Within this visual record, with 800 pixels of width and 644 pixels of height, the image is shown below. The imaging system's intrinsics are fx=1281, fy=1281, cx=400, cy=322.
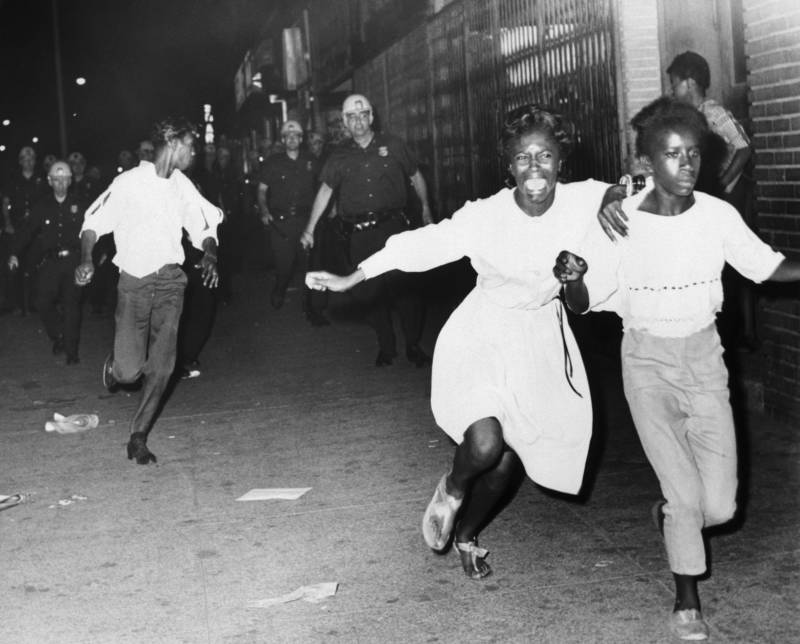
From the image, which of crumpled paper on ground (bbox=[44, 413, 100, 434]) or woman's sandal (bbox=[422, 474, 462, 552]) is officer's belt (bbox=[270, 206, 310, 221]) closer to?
crumpled paper on ground (bbox=[44, 413, 100, 434])

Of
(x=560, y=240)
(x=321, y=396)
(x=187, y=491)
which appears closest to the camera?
(x=560, y=240)

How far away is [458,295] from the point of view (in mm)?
14711

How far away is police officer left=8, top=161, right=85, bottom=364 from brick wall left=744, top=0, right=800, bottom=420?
653cm

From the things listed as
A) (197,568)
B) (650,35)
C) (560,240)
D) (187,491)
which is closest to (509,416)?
(560,240)

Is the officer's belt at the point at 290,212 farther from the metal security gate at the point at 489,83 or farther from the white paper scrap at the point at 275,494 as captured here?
the white paper scrap at the point at 275,494

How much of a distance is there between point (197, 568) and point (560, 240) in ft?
6.88

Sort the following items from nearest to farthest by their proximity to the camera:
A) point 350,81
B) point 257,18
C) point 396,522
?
point 396,522, point 350,81, point 257,18

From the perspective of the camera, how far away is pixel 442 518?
505 cm

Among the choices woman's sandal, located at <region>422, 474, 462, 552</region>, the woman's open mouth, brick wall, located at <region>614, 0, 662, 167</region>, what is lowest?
woman's sandal, located at <region>422, 474, 462, 552</region>

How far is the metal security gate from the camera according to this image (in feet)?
33.8

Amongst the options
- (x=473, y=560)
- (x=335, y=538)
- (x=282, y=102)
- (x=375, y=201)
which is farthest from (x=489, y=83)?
(x=282, y=102)

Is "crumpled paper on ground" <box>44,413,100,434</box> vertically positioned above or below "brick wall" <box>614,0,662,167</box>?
below

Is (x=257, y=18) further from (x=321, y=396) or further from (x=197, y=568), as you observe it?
(x=197, y=568)

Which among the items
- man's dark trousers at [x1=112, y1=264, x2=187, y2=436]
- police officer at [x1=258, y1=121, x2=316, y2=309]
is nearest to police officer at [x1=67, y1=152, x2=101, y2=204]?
police officer at [x1=258, y1=121, x2=316, y2=309]
